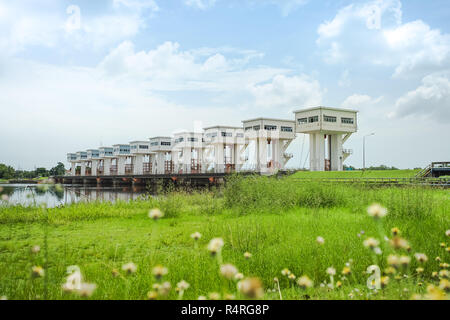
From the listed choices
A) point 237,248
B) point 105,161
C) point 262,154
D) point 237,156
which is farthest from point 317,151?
point 105,161

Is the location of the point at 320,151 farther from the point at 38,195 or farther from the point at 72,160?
the point at 72,160

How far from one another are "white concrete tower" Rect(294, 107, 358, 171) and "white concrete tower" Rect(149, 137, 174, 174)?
22779 mm

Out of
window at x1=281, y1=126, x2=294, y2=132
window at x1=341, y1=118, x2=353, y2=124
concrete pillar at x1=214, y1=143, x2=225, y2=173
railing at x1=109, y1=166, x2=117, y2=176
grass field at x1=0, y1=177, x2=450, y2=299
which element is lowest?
grass field at x1=0, y1=177, x2=450, y2=299

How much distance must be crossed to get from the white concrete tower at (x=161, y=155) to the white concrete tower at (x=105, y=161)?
1471cm

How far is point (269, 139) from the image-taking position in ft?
128

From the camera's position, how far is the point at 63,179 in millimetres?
68500

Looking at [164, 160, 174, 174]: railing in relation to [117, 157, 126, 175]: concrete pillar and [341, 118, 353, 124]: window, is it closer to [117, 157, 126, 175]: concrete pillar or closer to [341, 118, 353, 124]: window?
[117, 157, 126, 175]: concrete pillar

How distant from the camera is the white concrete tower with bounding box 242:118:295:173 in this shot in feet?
124

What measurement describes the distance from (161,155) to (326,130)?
29.6m

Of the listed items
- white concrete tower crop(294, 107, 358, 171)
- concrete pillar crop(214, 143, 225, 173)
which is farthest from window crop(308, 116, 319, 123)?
concrete pillar crop(214, 143, 225, 173)

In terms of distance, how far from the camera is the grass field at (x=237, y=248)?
280 cm
